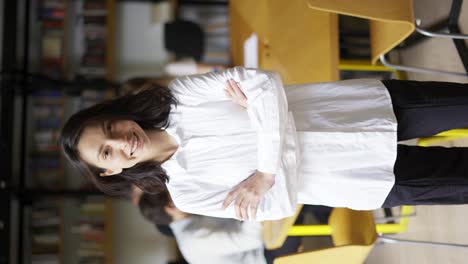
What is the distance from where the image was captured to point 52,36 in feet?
12.5

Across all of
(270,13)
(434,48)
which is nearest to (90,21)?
(270,13)

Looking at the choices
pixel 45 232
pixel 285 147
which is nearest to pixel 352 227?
pixel 285 147

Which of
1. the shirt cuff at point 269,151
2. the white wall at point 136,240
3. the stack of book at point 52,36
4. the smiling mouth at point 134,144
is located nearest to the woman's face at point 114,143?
the smiling mouth at point 134,144

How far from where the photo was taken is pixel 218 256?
227cm

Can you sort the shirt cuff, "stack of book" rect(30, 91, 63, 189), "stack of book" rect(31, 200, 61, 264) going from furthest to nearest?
"stack of book" rect(30, 91, 63, 189) → "stack of book" rect(31, 200, 61, 264) → the shirt cuff

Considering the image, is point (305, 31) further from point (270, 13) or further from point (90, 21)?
point (90, 21)

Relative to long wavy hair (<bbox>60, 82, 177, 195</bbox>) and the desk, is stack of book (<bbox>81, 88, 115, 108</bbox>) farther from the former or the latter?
long wavy hair (<bbox>60, 82, 177, 195</bbox>)

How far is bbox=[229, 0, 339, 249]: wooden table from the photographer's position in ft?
6.43

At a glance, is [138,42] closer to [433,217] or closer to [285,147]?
[433,217]

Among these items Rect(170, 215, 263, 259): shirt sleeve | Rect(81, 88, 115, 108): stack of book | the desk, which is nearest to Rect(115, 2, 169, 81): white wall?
Rect(81, 88, 115, 108): stack of book

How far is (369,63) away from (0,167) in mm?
2807

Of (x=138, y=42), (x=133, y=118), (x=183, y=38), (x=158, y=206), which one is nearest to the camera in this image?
(x=133, y=118)

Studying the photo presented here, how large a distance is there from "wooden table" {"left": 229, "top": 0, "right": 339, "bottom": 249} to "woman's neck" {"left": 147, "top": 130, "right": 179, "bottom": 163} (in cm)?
75

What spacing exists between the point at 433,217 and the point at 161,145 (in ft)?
5.80
